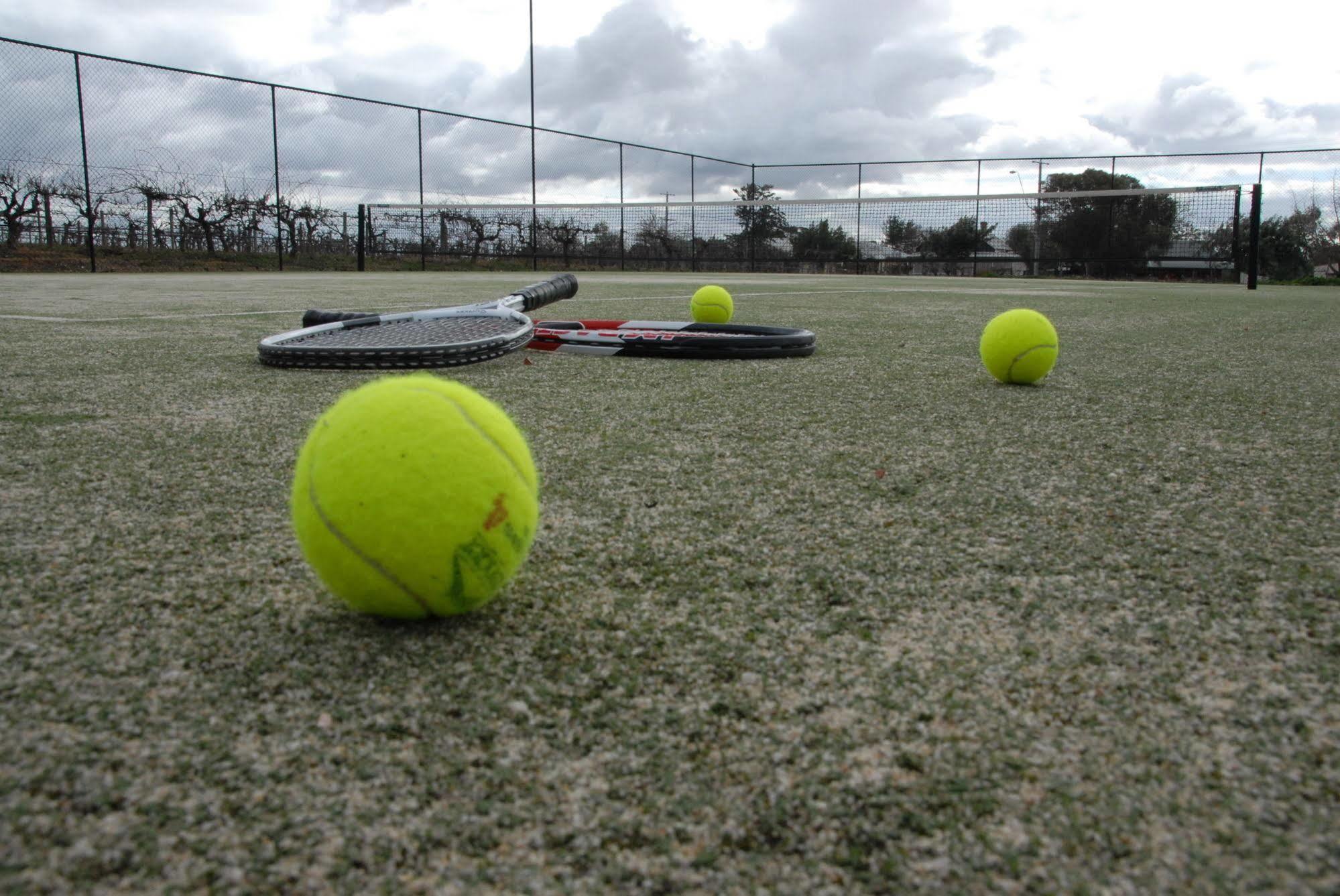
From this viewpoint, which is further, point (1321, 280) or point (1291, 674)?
point (1321, 280)

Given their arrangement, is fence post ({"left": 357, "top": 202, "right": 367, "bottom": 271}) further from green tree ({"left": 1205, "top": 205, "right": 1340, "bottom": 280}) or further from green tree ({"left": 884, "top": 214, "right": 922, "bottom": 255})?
green tree ({"left": 1205, "top": 205, "right": 1340, "bottom": 280})

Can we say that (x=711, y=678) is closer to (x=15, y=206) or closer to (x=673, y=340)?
(x=673, y=340)

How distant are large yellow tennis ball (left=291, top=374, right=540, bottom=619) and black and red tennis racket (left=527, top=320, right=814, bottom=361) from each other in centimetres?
241

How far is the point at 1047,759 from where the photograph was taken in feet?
2.70

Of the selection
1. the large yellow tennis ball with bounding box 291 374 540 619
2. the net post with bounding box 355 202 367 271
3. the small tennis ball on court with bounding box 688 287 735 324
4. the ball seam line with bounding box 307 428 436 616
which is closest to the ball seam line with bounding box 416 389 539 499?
the large yellow tennis ball with bounding box 291 374 540 619

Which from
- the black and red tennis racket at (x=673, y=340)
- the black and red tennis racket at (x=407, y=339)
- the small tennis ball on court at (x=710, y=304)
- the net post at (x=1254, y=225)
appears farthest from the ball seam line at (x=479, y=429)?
the net post at (x=1254, y=225)

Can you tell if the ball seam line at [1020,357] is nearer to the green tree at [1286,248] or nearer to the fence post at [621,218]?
the fence post at [621,218]

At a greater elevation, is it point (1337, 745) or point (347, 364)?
point (347, 364)

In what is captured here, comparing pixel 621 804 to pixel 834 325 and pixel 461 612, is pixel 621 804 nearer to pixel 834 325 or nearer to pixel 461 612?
pixel 461 612

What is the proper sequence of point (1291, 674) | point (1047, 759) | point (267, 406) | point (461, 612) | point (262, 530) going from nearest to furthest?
point (1047, 759) → point (1291, 674) → point (461, 612) → point (262, 530) → point (267, 406)

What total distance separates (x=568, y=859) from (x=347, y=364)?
261 cm

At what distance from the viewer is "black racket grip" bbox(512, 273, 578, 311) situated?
3.85m

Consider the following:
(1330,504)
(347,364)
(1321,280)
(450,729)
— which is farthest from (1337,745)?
(1321,280)

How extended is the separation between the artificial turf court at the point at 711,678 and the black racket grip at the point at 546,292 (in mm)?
1811
